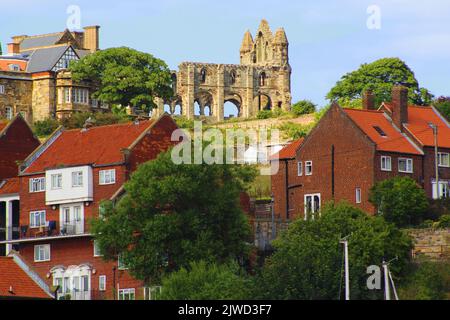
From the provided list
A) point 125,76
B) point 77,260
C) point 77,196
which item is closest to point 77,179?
point 77,196

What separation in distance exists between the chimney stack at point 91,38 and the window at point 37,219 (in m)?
73.8

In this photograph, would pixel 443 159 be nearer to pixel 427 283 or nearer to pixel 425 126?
pixel 425 126

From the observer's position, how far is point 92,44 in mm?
191250

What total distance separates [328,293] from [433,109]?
1240 inches

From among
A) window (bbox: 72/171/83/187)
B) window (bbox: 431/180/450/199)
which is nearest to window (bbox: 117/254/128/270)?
window (bbox: 72/171/83/187)

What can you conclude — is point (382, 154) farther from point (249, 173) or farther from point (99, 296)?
point (99, 296)

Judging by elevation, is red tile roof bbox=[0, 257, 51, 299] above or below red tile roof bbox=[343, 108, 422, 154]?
below

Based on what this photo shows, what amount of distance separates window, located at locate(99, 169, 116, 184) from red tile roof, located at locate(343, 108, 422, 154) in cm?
1479

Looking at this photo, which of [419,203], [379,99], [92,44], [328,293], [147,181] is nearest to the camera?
[328,293]

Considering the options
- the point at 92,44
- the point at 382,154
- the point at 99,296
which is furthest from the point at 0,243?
the point at 92,44

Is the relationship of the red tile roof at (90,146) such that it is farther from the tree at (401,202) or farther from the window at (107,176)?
the tree at (401,202)

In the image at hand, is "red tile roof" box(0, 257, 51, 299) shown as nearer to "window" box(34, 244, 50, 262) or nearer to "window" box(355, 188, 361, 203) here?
"window" box(34, 244, 50, 262)

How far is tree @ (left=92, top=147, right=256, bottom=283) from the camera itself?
10200 cm
